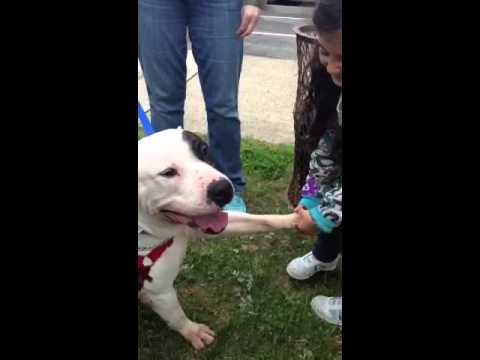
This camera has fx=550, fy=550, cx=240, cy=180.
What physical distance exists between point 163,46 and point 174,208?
46 centimetres

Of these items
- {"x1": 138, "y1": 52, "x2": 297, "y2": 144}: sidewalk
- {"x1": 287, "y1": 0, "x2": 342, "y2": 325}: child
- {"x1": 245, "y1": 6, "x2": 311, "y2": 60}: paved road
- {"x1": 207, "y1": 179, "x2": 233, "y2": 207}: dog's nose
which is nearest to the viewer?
{"x1": 287, "y1": 0, "x2": 342, "y2": 325}: child

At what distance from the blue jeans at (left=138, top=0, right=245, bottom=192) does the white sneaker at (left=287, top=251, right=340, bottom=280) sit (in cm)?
82

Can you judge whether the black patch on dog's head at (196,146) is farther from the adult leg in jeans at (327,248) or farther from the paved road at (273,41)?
the paved road at (273,41)

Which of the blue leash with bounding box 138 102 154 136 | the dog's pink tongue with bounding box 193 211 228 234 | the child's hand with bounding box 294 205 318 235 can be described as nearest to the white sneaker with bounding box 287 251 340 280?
the child's hand with bounding box 294 205 318 235

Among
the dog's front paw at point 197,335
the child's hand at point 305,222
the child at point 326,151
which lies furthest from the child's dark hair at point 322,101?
the dog's front paw at point 197,335

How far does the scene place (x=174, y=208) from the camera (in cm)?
158

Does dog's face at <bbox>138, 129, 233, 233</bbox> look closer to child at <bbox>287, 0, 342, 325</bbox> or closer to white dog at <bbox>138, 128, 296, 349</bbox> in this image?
white dog at <bbox>138, 128, 296, 349</bbox>

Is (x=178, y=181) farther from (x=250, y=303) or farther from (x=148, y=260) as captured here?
(x=250, y=303)

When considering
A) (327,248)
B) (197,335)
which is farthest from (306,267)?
(197,335)

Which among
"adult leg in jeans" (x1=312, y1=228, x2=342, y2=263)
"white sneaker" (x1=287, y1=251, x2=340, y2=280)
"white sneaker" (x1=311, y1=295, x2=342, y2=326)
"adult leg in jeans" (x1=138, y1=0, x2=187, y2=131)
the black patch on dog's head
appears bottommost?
"white sneaker" (x1=311, y1=295, x2=342, y2=326)

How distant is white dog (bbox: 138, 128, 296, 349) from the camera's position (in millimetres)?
1528
